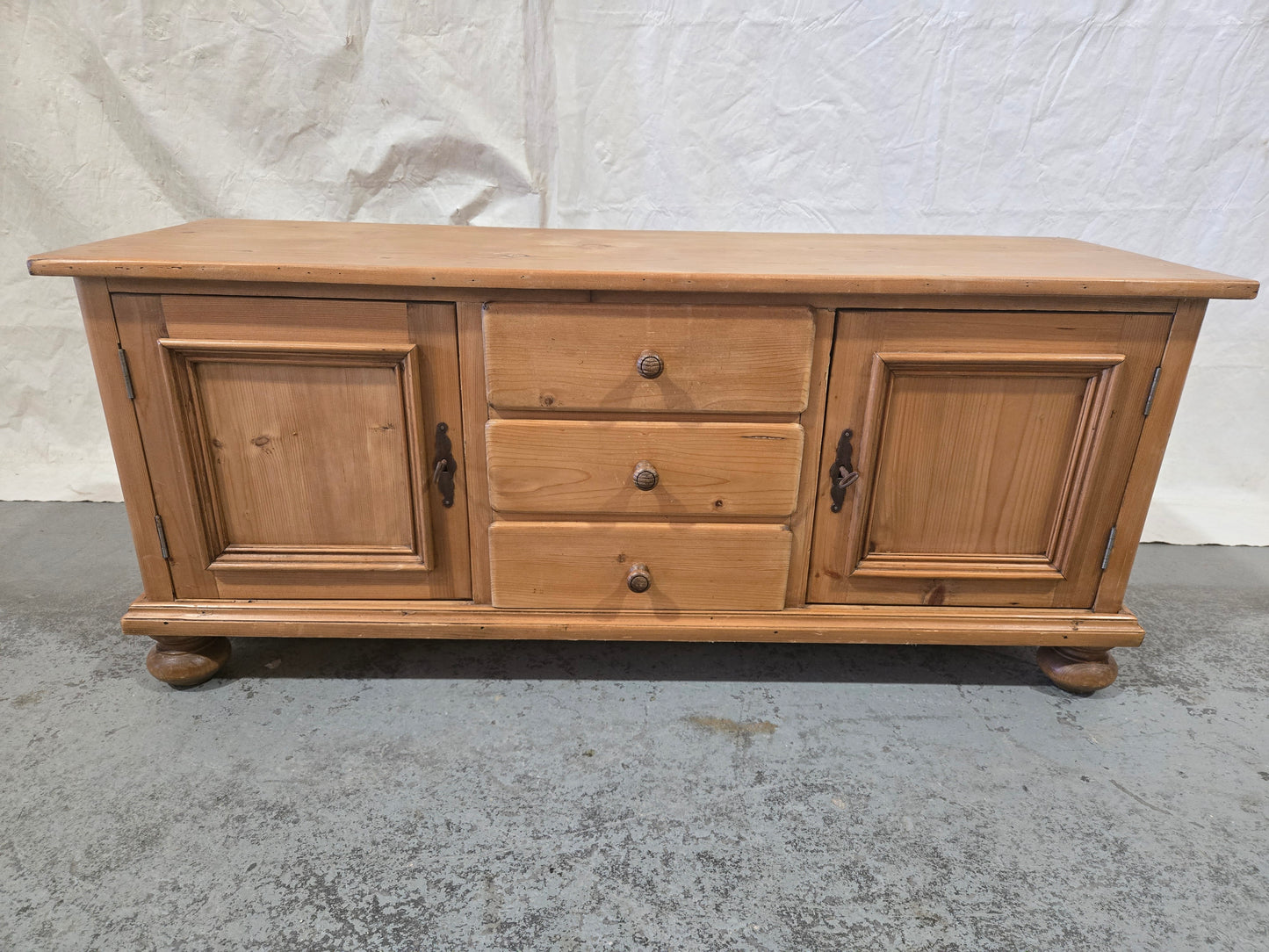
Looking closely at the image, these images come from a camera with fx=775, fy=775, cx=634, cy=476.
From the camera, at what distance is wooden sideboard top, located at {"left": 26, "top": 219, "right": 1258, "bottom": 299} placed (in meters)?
1.19

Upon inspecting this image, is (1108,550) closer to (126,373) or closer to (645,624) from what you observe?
(645,624)

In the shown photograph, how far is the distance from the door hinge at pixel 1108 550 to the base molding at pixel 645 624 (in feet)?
0.33

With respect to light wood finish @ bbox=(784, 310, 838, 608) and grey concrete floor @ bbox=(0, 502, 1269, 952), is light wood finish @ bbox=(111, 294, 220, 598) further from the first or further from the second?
light wood finish @ bbox=(784, 310, 838, 608)

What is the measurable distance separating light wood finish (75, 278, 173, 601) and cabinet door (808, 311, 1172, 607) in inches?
45.9

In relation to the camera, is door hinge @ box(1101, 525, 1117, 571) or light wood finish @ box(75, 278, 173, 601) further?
door hinge @ box(1101, 525, 1117, 571)

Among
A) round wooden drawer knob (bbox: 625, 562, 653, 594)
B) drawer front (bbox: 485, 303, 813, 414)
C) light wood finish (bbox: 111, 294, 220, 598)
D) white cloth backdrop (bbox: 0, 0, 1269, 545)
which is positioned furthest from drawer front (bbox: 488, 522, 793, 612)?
white cloth backdrop (bbox: 0, 0, 1269, 545)

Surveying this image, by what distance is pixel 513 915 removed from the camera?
3.40 feet

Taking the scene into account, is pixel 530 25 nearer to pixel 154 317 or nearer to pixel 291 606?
pixel 154 317

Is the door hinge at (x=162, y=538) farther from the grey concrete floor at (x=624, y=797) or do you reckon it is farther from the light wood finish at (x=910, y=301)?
the light wood finish at (x=910, y=301)

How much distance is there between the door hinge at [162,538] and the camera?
135 centimetres

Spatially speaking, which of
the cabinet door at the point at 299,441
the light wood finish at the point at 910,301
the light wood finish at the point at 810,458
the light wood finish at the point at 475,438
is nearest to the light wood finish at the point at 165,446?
the cabinet door at the point at 299,441

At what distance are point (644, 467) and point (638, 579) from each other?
0.68 ft

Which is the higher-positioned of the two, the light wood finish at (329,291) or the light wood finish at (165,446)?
the light wood finish at (329,291)

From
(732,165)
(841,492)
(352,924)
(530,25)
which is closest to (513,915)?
(352,924)
